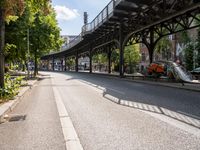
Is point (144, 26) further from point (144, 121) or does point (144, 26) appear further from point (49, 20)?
point (144, 121)

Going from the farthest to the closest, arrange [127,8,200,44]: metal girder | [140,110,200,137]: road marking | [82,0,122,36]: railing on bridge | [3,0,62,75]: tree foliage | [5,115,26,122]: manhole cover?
[82,0,122,36]: railing on bridge < [3,0,62,75]: tree foliage < [127,8,200,44]: metal girder < [5,115,26,122]: manhole cover < [140,110,200,137]: road marking

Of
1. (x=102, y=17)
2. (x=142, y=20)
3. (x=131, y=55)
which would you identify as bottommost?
(x=131, y=55)

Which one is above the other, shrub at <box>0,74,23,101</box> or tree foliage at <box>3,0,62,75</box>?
tree foliage at <box>3,0,62,75</box>

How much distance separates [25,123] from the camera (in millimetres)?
9891

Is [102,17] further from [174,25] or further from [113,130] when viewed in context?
[113,130]

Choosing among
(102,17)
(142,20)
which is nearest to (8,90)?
(142,20)

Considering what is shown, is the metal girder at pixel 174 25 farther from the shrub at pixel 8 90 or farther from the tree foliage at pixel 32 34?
the shrub at pixel 8 90

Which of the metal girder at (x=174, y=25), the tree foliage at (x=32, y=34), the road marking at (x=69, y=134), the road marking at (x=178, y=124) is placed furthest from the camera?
the tree foliage at (x=32, y=34)

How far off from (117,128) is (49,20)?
44.7m

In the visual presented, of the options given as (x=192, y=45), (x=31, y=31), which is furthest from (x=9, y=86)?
(x=192, y=45)

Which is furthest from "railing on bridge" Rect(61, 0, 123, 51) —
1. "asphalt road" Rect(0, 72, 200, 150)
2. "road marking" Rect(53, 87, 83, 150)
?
"road marking" Rect(53, 87, 83, 150)

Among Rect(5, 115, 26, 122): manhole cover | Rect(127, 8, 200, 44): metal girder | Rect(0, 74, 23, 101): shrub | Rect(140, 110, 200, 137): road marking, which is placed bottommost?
Rect(5, 115, 26, 122): manhole cover

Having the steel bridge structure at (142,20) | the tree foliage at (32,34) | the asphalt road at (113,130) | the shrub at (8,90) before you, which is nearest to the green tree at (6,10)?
the shrub at (8,90)

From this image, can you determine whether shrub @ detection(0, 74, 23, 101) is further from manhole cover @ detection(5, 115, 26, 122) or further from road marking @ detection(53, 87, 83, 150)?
road marking @ detection(53, 87, 83, 150)
